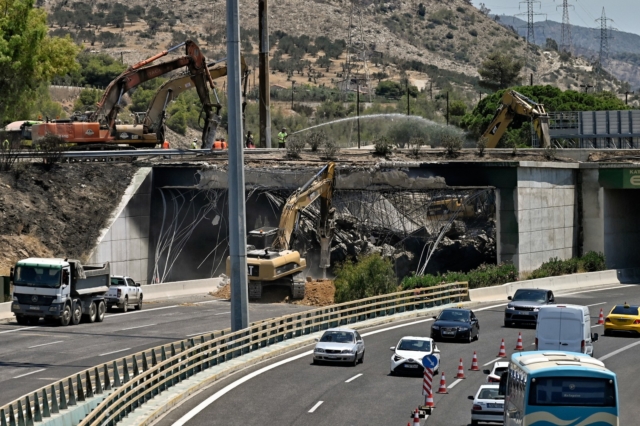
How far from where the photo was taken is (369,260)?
54156mm

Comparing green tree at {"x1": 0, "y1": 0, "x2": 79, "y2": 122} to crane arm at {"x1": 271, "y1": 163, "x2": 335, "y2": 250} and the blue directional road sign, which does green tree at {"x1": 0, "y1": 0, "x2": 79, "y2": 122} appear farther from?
the blue directional road sign

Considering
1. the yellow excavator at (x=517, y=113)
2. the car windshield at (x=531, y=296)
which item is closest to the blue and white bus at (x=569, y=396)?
the car windshield at (x=531, y=296)

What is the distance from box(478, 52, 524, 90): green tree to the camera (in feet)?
584

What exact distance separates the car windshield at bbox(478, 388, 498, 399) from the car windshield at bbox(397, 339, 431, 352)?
24.9 feet

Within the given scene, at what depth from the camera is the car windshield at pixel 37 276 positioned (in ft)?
145

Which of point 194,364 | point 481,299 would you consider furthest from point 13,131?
point 194,364

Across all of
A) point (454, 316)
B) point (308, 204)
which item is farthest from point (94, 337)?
point (308, 204)

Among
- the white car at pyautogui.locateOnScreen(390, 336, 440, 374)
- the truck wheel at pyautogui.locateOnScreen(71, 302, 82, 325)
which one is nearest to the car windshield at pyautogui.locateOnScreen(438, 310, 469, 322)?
the white car at pyautogui.locateOnScreen(390, 336, 440, 374)

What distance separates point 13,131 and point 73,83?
86.4m

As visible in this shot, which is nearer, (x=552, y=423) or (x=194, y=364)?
(x=552, y=423)

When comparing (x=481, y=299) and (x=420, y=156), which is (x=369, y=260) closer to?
(x=481, y=299)

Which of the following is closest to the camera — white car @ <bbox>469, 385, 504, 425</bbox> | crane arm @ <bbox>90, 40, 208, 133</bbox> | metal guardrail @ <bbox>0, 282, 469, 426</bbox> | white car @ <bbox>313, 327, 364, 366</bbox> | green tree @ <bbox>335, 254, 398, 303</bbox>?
metal guardrail @ <bbox>0, 282, 469, 426</bbox>

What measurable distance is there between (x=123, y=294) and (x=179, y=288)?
787 cm

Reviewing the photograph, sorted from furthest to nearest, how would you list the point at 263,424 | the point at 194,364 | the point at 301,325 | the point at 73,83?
the point at 73,83, the point at 301,325, the point at 194,364, the point at 263,424
